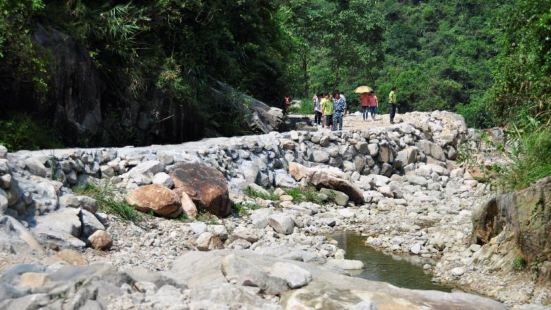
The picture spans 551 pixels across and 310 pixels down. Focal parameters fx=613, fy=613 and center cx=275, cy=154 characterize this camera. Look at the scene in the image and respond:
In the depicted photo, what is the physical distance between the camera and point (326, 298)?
4.88m

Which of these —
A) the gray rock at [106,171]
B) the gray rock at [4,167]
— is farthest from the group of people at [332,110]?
the gray rock at [4,167]

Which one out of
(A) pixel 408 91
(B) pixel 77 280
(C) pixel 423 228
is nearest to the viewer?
(B) pixel 77 280

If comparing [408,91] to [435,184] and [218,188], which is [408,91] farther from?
[218,188]

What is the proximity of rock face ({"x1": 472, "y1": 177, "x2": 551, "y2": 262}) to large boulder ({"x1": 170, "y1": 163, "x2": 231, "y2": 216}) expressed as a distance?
4.87 metres

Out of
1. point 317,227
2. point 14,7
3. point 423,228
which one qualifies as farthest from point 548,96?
point 14,7

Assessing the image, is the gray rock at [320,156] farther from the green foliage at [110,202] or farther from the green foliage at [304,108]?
the green foliage at [304,108]

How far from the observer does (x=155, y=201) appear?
10281 mm

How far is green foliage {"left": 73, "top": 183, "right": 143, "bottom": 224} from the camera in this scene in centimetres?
962

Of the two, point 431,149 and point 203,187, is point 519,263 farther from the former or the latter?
point 431,149

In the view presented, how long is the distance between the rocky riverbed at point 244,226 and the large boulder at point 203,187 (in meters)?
0.03

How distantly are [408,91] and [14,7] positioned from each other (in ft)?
89.9

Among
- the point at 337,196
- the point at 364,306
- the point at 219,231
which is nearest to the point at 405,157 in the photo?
the point at 337,196

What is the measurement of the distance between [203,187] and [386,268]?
3689mm

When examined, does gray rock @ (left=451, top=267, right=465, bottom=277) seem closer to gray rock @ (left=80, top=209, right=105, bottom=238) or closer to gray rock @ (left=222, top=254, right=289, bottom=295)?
gray rock @ (left=222, top=254, right=289, bottom=295)
